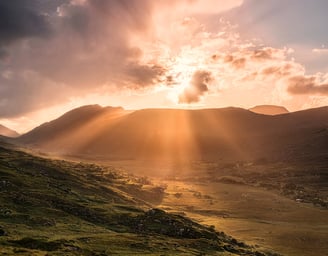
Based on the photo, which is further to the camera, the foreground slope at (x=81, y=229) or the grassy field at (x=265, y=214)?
the grassy field at (x=265, y=214)

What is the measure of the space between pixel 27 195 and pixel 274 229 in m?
65.9

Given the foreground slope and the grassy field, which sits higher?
the foreground slope

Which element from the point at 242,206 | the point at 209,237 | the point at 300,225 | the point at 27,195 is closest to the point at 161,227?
the point at 209,237

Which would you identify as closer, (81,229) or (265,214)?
(81,229)

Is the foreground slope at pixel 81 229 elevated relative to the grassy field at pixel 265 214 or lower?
elevated

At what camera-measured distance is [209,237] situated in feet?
241

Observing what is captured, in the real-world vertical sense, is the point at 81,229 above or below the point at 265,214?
above

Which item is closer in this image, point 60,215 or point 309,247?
point 60,215

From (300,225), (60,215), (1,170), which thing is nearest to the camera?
(60,215)

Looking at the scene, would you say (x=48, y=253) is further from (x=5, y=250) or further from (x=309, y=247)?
(x=309, y=247)

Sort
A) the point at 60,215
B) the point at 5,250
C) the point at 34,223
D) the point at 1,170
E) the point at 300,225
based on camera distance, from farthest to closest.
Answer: the point at 300,225, the point at 1,170, the point at 60,215, the point at 34,223, the point at 5,250

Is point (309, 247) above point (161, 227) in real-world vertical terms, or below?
below

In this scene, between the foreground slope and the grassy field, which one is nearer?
the foreground slope

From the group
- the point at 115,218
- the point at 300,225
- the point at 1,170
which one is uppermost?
the point at 1,170
